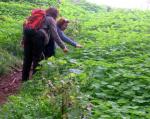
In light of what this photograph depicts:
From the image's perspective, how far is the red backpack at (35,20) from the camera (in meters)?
8.35

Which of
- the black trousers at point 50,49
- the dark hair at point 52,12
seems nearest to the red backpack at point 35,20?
the dark hair at point 52,12

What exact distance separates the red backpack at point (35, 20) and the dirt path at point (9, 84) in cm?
126

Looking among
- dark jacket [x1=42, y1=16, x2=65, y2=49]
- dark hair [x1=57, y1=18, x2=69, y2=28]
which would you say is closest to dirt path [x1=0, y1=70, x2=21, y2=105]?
dark jacket [x1=42, y1=16, x2=65, y2=49]

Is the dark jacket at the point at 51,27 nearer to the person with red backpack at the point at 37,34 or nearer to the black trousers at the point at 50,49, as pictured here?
the person with red backpack at the point at 37,34

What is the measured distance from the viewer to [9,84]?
29.6 ft

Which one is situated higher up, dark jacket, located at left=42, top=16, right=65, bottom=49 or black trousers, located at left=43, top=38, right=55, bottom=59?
dark jacket, located at left=42, top=16, right=65, bottom=49

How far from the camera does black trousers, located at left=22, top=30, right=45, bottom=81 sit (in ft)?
27.7

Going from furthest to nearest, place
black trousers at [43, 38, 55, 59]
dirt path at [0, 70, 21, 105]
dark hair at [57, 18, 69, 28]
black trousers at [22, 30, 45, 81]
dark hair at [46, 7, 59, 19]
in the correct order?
dark hair at [57, 18, 69, 28] → black trousers at [43, 38, 55, 59] → dark hair at [46, 7, 59, 19] → black trousers at [22, 30, 45, 81] → dirt path at [0, 70, 21, 105]

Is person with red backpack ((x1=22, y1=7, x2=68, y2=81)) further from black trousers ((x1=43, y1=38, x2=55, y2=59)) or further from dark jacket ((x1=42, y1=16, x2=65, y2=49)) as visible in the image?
black trousers ((x1=43, y1=38, x2=55, y2=59))

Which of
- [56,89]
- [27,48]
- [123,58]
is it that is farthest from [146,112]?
[27,48]

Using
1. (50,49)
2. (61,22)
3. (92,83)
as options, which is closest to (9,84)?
(50,49)

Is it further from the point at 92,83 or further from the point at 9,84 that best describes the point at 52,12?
the point at 92,83

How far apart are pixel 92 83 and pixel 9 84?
8.87 feet

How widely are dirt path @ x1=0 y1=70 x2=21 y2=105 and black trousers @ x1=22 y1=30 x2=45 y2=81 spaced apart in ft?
1.05
